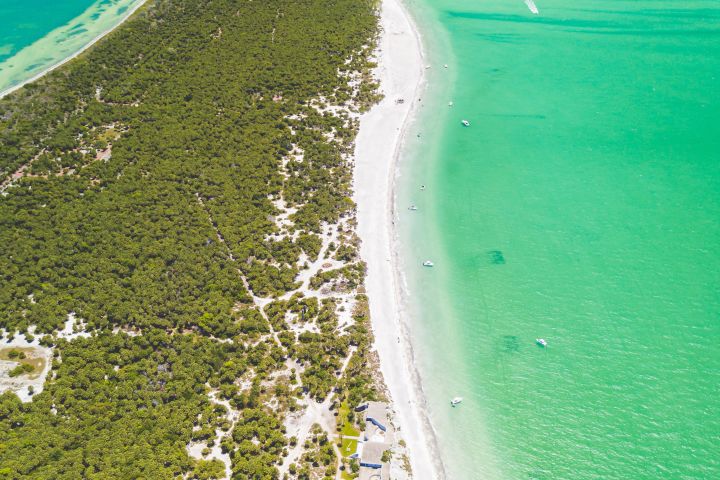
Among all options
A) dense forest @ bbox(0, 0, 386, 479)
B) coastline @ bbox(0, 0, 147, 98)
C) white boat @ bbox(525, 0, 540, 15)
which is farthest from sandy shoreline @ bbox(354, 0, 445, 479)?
coastline @ bbox(0, 0, 147, 98)

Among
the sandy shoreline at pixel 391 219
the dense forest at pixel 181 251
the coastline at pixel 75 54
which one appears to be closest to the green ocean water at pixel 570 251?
the sandy shoreline at pixel 391 219

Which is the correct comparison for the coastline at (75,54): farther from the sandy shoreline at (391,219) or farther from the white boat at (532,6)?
the white boat at (532,6)

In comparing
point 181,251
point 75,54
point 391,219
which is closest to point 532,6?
point 391,219

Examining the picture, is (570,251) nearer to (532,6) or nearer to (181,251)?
(181,251)

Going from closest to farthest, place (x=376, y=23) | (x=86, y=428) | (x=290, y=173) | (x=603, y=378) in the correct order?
1. (x=86, y=428)
2. (x=603, y=378)
3. (x=290, y=173)
4. (x=376, y=23)

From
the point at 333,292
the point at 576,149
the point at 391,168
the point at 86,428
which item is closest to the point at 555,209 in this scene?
the point at 576,149

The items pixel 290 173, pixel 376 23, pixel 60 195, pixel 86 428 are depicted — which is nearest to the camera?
pixel 86 428

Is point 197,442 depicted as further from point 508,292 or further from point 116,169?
point 116,169
